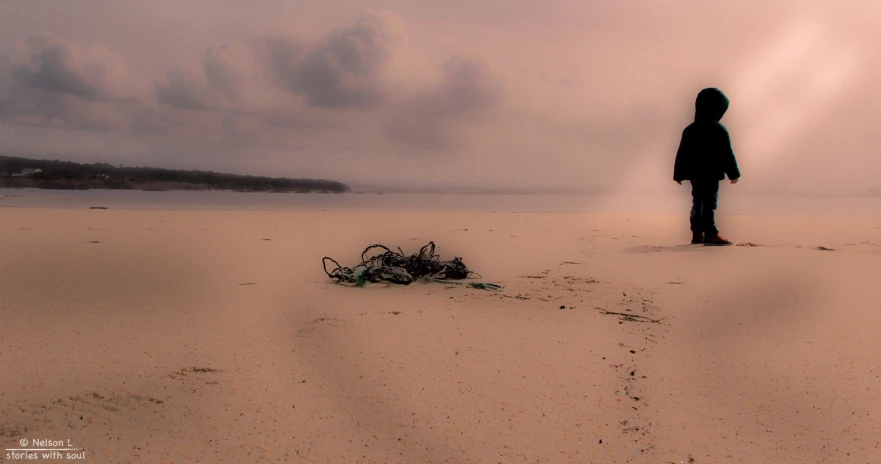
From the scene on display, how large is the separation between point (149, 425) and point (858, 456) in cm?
217

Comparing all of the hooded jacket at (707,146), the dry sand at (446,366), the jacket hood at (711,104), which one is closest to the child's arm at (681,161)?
the hooded jacket at (707,146)

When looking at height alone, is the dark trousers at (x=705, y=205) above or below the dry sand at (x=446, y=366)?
above

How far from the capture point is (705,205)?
239 inches

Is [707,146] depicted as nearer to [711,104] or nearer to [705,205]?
[711,104]

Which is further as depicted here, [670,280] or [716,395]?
[670,280]

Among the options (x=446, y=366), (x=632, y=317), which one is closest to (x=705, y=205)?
(x=632, y=317)

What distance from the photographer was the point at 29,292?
3.36 meters

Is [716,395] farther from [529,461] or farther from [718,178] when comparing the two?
[718,178]

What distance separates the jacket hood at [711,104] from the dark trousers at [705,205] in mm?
763

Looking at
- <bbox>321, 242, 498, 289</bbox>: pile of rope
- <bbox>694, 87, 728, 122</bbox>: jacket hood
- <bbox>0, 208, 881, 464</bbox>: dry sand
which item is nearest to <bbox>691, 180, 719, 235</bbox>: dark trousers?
<bbox>694, 87, 728, 122</bbox>: jacket hood

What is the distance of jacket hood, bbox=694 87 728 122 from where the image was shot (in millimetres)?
6148

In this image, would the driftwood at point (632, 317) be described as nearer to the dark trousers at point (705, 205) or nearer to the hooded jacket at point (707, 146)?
the dark trousers at point (705, 205)

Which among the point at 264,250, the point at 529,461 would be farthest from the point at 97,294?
the point at 529,461

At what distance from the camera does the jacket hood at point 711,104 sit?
615 centimetres
